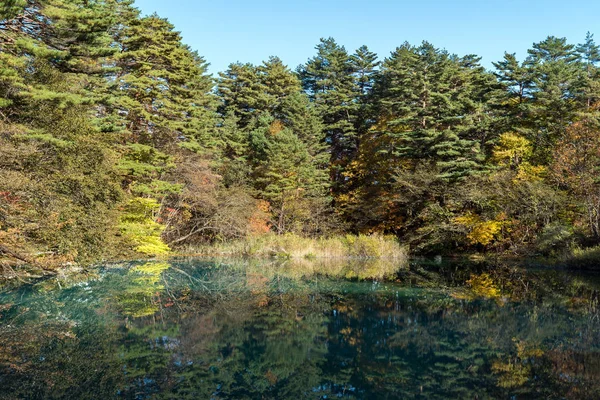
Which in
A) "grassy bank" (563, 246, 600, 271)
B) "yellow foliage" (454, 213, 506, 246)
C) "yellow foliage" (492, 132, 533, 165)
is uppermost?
"yellow foliage" (492, 132, 533, 165)

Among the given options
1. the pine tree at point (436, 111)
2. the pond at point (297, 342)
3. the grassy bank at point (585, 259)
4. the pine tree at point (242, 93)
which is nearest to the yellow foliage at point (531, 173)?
the pine tree at point (436, 111)

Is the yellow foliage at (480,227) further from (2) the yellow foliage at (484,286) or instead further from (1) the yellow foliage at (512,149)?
(2) the yellow foliage at (484,286)

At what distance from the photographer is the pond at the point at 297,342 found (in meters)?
5.73

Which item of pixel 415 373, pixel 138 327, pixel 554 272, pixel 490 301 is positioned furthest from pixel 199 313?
pixel 554 272

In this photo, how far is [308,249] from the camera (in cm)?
2745

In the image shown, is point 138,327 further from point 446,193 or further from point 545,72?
point 545,72

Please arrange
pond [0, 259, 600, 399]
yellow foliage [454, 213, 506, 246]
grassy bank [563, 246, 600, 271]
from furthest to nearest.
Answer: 1. yellow foliage [454, 213, 506, 246]
2. grassy bank [563, 246, 600, 271]
3. pond [0, 259, 600, 399]

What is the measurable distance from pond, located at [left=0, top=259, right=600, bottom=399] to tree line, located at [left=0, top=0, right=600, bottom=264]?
2954 mm

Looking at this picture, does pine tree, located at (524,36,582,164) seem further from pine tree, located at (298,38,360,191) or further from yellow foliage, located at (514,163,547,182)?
pine tree, located at (298,38,360,191)

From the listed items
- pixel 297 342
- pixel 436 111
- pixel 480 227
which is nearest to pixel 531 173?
pixel 480 227

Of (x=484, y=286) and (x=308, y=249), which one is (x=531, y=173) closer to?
(x=484, y=286)

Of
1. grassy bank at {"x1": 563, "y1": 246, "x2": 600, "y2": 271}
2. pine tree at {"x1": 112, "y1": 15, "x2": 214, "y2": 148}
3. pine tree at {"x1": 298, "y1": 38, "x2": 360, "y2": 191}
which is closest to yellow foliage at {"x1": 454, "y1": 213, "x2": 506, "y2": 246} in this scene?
grassy bank at {"x1": 563, "y1": 246, "x2": 600, "y2": 271}

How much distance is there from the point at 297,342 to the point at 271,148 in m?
25.0

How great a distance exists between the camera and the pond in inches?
225
